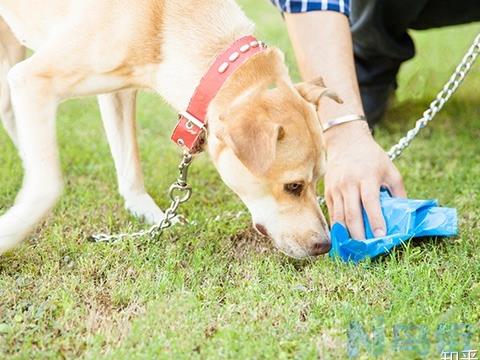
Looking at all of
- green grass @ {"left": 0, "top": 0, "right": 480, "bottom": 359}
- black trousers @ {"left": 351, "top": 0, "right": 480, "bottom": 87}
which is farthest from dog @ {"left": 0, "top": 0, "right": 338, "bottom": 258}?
black trousers @ {"left": 351, "top": 0, "right": 480, "bottom": 87}

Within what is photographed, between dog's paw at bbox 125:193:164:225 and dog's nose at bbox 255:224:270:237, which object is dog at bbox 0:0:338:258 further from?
dog's paw at bbox 125:193:164:225

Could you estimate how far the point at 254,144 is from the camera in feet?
9.87

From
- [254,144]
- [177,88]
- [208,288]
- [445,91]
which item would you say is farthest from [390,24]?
[208,288]

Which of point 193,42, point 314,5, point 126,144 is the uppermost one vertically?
point 193,42

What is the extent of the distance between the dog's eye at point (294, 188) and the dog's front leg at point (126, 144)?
3.33 feet

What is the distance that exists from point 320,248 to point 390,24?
268 cm

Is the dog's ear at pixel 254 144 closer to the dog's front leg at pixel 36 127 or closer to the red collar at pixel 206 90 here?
the red collar at pixel 206 90

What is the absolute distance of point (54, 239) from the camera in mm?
3656

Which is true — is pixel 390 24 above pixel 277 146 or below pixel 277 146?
below

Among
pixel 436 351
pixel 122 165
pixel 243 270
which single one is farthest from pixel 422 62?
pixel 436 351

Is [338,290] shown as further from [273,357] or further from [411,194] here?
[411,194]

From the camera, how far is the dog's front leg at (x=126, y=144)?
421 centimetres

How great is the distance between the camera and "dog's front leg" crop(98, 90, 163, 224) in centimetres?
421

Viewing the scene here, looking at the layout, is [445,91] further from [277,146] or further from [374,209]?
[277,146]
